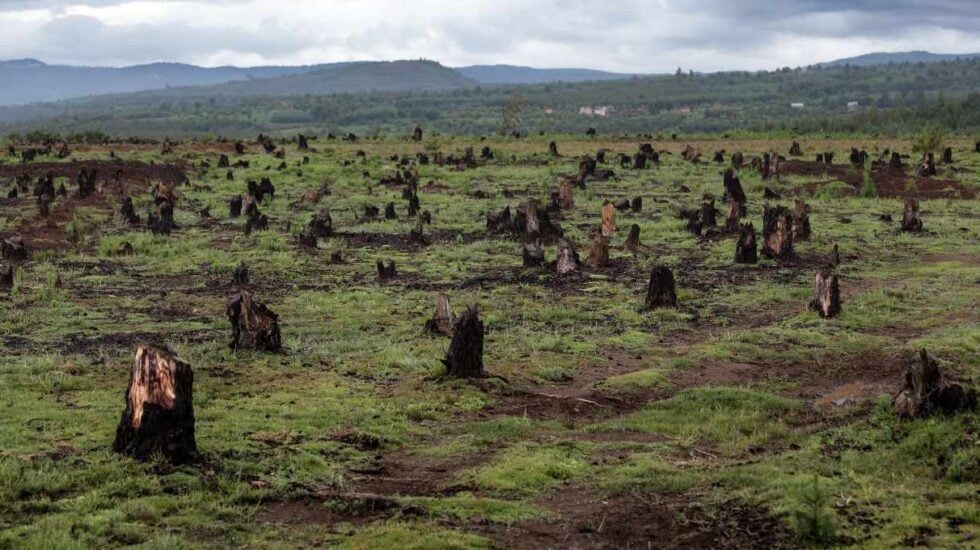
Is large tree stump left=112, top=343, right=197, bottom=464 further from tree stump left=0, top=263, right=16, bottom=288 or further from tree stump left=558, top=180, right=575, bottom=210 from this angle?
tree stump left=558, top=180, right=575, bottom=210

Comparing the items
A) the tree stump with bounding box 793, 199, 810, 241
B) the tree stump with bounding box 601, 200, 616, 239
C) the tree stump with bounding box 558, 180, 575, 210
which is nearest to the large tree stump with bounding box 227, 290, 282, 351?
the tree stump with bounding box 601, 200, 616, 239

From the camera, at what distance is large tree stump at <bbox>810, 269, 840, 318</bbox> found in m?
20.5

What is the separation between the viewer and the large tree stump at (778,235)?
2747cm

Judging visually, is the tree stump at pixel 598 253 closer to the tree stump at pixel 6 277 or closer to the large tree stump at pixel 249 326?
the large tree stump at pixel 249 326

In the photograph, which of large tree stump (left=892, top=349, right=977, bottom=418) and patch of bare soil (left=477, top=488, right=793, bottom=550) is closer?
patch of bare soil (left=477, top=488, right=793, bottom=550)

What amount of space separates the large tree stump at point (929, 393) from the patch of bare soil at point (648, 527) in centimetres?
318

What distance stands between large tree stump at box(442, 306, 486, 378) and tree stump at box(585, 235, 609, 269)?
11102mm

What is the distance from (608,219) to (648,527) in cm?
2198

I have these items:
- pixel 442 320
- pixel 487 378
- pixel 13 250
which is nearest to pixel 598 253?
pixel 442 320

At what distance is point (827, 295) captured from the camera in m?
20.5

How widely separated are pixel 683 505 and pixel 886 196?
3423 centimetres

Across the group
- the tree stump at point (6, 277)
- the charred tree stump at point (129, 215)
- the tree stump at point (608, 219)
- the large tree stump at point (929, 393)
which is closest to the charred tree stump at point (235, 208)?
the charred tree stump at point (129, 215)

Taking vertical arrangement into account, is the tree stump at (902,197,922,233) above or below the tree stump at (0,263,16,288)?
above

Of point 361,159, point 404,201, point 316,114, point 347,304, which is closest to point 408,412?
point 347,304
